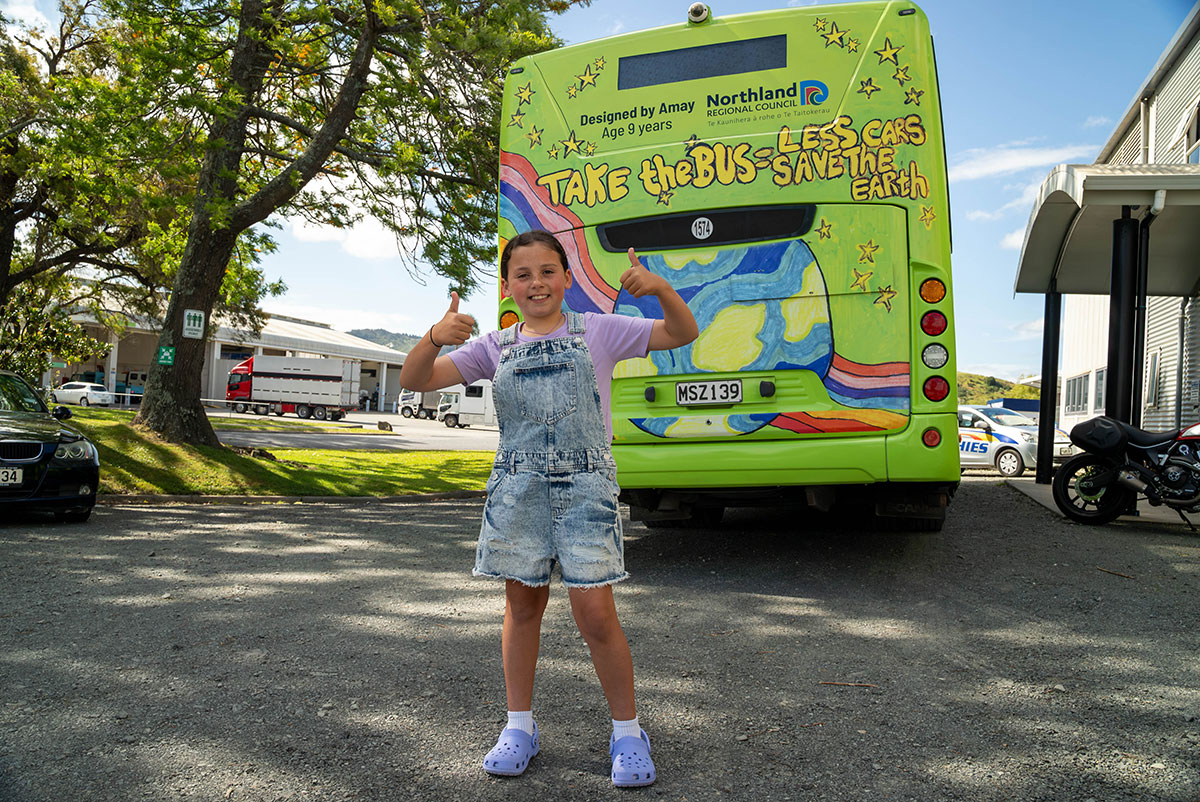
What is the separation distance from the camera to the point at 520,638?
2748 mm

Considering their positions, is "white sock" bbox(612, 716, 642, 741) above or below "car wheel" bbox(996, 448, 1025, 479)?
below

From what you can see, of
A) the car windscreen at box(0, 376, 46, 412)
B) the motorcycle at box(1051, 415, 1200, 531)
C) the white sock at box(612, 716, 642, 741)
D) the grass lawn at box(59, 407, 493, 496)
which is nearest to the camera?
the white sock at box(612, 716, 642, 741)

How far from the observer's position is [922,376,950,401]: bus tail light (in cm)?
525

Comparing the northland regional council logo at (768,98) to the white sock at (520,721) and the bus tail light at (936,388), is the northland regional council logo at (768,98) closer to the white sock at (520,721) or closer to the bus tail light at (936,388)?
the bus tail light at (936,388)

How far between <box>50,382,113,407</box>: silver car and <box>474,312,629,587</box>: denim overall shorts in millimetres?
48762

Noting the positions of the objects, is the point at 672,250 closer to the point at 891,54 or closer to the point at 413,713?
the point at 891,54

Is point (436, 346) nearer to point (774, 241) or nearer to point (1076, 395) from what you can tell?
point (774, 241)

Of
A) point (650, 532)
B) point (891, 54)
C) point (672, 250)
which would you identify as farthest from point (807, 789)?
point (650, 532)

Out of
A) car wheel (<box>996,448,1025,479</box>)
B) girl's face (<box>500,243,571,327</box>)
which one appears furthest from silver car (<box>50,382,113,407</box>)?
girl's face (<box>500,243,571,327</box>)

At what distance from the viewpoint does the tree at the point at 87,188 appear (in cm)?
1124

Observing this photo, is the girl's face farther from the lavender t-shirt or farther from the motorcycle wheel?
the motorcycle wheel

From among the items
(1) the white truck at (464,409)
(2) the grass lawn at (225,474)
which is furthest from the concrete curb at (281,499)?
(1) the white truck at (464,409)

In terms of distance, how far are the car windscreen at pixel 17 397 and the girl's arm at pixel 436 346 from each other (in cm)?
823

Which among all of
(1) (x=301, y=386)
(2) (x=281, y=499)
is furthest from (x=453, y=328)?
(1) (x=301, y=386)
